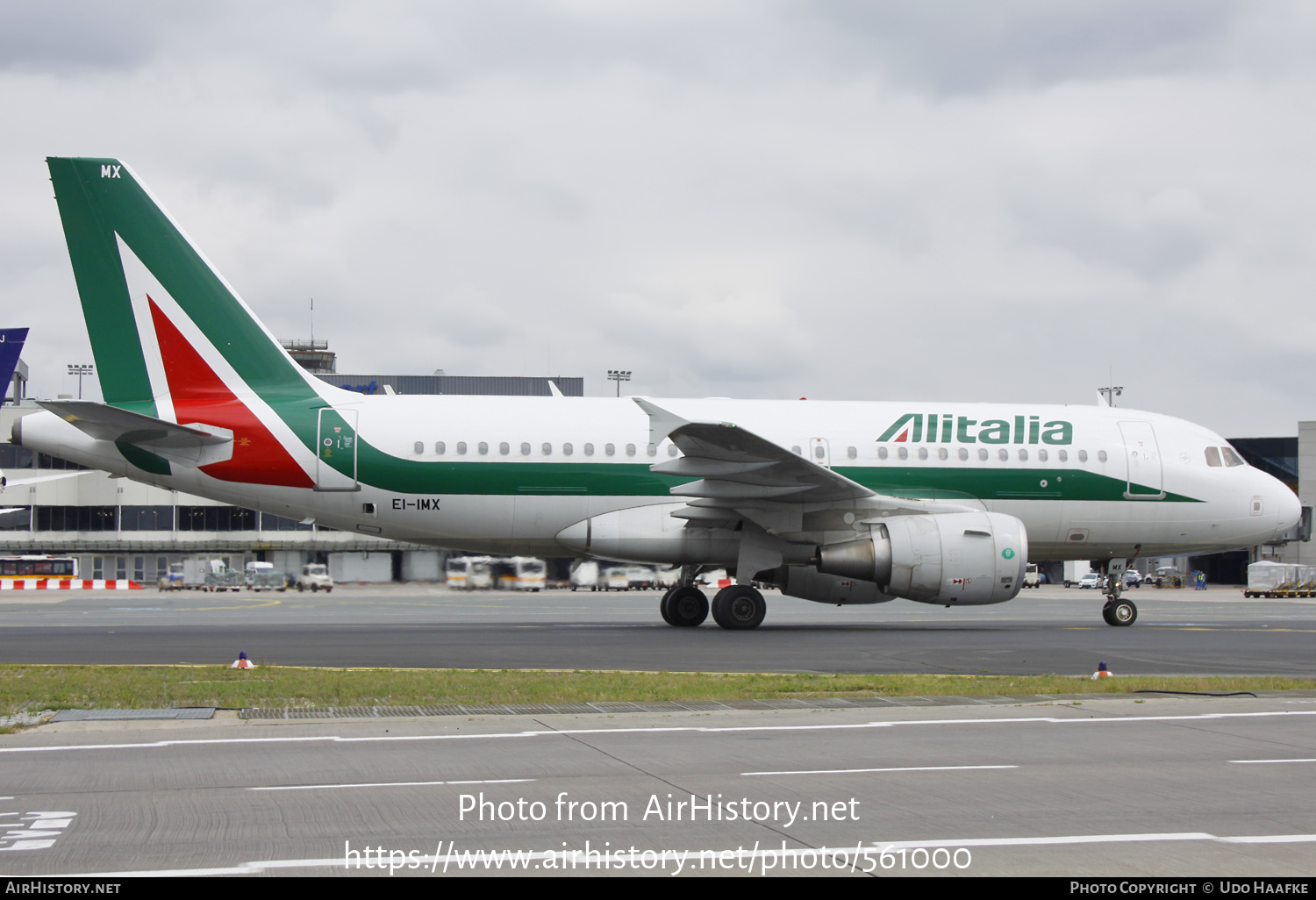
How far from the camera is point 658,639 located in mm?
18797

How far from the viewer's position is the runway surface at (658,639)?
49.9ft

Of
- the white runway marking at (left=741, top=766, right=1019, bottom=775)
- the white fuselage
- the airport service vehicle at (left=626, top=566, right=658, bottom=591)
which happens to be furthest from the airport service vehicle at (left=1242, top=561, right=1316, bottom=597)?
the white runway marking at (left=741, top=766, right=1019, bottom=775)

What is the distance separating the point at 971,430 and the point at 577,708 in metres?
14.1

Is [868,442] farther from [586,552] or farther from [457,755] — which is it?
[457,755]

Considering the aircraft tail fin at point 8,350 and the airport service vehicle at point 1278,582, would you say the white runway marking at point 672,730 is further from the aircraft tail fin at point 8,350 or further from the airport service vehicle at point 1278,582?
the airport service vehicle at point 1278,582

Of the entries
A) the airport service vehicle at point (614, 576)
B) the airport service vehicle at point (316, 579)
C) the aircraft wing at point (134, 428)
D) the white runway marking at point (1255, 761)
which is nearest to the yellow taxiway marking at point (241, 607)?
the airport service vehicle at point (316, 579)

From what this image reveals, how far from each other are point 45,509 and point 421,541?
59040 millimetres

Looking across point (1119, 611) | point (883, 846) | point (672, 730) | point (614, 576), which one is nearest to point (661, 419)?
point (672, 730)

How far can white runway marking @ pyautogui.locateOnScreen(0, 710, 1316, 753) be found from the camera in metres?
8.93

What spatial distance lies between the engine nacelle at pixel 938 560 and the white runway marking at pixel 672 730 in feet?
28.8

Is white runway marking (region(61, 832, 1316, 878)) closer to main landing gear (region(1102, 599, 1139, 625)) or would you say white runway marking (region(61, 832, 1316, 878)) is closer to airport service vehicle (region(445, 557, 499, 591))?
main landing gear (region(1102, 599, 1139, 625))

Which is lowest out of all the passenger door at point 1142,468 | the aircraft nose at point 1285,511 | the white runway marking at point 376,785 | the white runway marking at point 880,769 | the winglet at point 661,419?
the white runway marking at point 880,769

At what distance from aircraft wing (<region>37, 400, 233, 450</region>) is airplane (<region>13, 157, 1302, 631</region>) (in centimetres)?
5

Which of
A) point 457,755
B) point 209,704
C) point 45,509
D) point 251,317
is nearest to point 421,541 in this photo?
point 251,317
